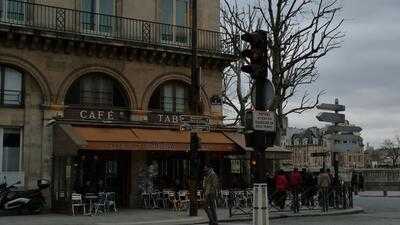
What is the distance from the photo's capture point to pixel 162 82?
27.8m

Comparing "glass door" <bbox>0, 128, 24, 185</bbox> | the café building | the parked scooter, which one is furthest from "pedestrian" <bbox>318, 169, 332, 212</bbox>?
"glass door" <bbox>0, 128, 24, 185</bbox>

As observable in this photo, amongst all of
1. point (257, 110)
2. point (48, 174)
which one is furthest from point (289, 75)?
point (257, 110)

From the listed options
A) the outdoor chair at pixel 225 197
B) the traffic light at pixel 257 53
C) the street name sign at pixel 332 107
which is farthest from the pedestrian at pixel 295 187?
the traffic light at pixel 257 53

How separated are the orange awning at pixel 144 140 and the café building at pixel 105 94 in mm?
44

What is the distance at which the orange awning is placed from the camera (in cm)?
2384

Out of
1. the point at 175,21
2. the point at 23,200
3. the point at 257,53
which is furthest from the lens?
the point at 175,21

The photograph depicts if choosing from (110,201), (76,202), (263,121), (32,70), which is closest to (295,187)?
(110,201)

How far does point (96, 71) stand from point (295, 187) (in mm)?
9004

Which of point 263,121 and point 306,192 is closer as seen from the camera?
point 263,121

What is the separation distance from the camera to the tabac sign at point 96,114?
25230 mm

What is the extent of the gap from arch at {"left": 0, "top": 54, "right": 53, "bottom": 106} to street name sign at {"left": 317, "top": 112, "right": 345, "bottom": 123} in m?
10.3

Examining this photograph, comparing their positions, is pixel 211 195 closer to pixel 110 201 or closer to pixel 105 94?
pixel 110 201

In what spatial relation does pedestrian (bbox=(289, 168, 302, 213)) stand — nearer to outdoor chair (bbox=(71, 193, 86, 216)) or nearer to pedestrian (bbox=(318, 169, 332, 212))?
pedestrian (bbox=(318, 169, 332, 212))

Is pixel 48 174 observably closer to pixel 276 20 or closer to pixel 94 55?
pixel 94 55
